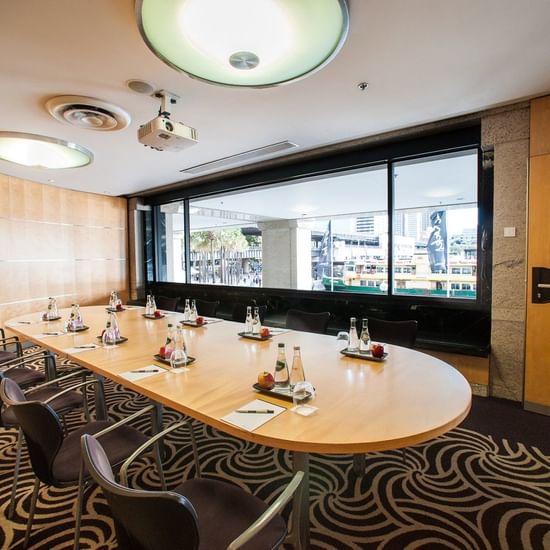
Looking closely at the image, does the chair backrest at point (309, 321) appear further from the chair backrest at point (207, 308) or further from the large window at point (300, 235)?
the large window at point (300, 235)

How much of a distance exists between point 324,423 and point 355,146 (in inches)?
140

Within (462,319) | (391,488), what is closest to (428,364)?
(391,488)

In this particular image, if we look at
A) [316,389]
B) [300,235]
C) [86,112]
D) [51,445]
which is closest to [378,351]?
[316,389]

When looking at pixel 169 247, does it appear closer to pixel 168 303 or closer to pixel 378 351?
pixel 168 303

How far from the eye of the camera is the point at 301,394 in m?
1.48

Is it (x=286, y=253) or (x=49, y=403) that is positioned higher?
(x=286, y=253)

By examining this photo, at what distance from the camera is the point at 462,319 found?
3609mm

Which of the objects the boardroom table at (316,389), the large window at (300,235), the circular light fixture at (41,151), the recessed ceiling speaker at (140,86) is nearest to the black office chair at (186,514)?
the boardroom table at (316,389)

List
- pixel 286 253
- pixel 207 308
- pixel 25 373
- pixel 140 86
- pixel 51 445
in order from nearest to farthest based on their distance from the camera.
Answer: pixel 51 445
pixel 140 86
pixel 25 373
pixel 207 308
pixel 286 253

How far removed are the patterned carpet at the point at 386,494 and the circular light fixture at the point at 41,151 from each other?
285cm

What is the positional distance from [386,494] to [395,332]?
3.70ft

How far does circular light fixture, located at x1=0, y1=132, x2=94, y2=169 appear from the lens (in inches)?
138

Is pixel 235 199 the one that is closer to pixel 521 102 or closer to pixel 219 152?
pixel 219 152

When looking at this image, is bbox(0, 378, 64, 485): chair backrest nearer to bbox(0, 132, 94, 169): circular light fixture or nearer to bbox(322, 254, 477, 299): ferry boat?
bbox(0, 132, 94, 169): circular light fixture
